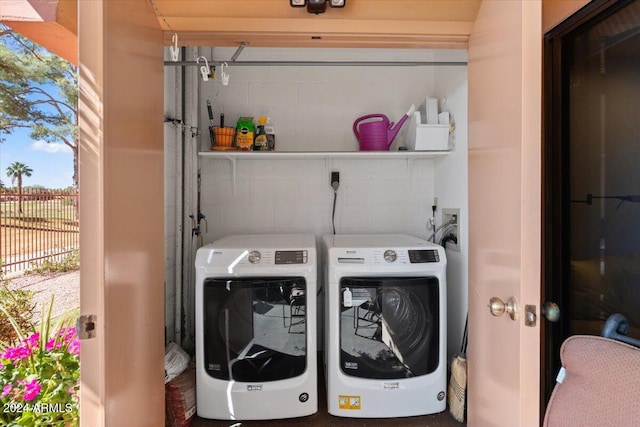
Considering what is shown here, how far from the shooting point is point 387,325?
1.71 meters

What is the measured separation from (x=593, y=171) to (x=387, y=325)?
3.79 feet

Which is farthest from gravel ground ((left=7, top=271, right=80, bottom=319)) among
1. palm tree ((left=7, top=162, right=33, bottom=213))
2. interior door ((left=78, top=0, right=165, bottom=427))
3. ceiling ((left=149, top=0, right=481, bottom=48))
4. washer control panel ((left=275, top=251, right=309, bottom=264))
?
ceiling ((left=149, top=0, right=481, bottom=48))

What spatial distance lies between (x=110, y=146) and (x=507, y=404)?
1472 millimetres

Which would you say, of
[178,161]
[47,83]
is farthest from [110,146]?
[178,161]

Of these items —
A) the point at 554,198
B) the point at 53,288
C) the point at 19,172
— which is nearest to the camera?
the point at 554,198

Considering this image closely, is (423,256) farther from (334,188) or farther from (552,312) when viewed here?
(334,188)

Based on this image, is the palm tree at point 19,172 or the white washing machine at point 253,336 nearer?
the palm tree at point 19,172

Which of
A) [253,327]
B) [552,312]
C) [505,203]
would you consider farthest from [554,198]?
[253,327]

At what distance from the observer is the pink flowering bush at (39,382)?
1144mm

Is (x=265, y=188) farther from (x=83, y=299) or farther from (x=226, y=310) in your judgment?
(x=83, y=299)

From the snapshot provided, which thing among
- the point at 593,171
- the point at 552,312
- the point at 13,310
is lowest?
the point at 13,310

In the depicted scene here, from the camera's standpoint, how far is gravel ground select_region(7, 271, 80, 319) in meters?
1.43

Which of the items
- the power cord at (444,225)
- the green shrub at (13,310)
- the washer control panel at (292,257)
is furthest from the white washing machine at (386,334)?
the green shrub at (13,310)

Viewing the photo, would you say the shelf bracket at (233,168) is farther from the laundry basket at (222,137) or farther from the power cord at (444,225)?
the power cord at (444,225)
